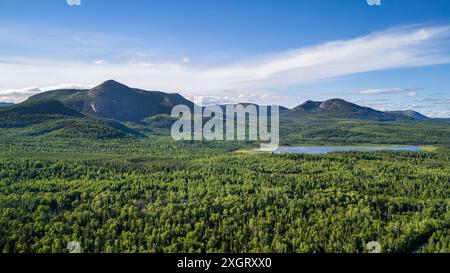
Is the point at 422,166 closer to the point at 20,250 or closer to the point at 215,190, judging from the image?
the point at 215,190

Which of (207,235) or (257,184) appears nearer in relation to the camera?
(207,235)
